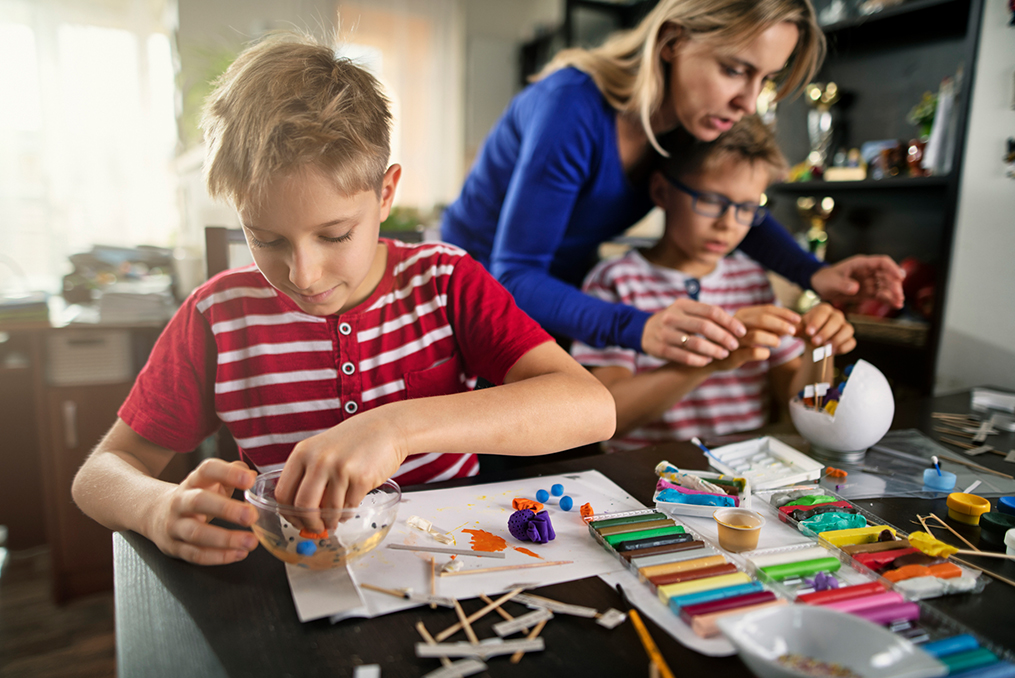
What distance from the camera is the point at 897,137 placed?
180 cm

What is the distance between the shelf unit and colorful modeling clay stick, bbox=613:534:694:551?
1.13m

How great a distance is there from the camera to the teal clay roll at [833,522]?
2.11 feet

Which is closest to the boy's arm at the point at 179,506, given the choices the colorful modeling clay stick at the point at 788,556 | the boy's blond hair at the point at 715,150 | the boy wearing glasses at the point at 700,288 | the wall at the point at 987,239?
the colorful modeling clay stick at the point at 788,556

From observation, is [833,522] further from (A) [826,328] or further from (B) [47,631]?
(B) [47,631]

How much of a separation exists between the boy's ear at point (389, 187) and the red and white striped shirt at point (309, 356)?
86 mm

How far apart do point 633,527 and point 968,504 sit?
38cm

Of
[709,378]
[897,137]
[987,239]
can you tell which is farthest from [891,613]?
[897,137]

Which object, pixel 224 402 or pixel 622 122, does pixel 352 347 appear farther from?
pixel 622 122

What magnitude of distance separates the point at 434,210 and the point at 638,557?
3.44 m

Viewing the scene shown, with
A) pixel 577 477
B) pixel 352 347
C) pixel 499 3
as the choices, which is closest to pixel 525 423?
pixel 577 477

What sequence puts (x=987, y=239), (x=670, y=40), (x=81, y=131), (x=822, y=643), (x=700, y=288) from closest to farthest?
1. (x=822, y=643)
2. (x=670, y=40)
3. (x=700, y=288)
4. (x=987, y=239)
5. (x=81, y=131)

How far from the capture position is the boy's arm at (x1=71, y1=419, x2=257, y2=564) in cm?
55

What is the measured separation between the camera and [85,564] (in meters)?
1.59

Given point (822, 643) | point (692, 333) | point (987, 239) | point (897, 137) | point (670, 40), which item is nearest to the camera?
point (822, 643)
